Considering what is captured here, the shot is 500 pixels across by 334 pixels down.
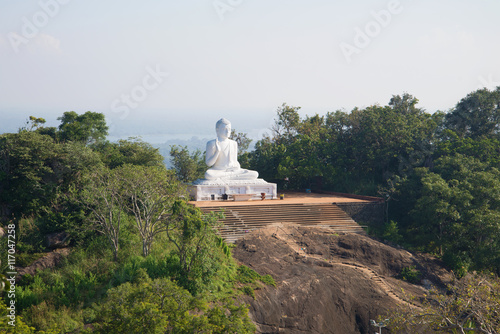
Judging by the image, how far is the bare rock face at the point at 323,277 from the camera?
55.2ft

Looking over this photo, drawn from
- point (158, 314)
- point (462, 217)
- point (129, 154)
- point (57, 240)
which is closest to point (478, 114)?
point (462, 217)

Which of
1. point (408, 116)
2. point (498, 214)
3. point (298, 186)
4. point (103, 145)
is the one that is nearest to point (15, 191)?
point (103, 145)

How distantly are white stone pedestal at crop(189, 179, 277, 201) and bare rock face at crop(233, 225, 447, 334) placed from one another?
5.08m

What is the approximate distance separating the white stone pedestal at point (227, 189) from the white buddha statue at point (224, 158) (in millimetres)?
564

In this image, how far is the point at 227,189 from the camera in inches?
1048

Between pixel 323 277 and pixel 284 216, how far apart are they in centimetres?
548

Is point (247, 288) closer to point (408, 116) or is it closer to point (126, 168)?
point (126, 168)

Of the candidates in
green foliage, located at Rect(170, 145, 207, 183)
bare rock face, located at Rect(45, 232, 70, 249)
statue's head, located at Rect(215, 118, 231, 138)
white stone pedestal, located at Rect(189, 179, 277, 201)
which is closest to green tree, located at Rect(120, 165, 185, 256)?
bare rock face, located at Rect(45, 232, 70, 249)

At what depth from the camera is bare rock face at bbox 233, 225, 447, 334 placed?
16.8 meters

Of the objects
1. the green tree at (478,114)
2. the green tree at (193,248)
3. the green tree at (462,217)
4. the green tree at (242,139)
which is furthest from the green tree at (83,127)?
the green tree at (478,114)

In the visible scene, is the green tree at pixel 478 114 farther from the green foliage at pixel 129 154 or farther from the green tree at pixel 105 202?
the green tree at pixel 105 202

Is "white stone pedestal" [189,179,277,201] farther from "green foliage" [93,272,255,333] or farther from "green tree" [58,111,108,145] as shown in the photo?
"green foliage" [93,272,255,333]

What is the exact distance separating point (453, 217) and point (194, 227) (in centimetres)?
1187

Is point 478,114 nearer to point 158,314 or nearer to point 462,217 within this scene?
point 462,217
